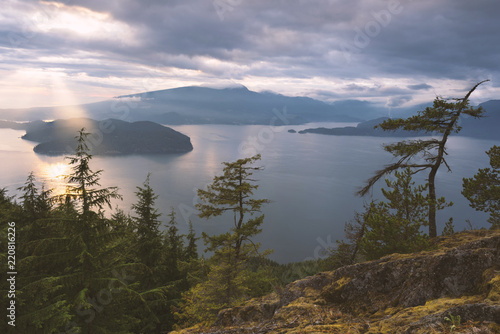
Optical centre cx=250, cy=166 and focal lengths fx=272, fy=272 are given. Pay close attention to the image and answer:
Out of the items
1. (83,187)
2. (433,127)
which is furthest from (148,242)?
A: (433,127)

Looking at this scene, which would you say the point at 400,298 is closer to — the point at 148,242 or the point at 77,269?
the point at 77,269

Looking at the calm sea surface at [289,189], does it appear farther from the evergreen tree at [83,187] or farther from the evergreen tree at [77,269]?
the evergreen tree at [83,187]

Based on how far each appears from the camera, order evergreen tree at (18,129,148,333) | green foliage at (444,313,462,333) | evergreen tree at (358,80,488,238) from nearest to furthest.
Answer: green foliage at (444,313,462,333)
evergreen tree at (18,129,148,333)
evergreen tree at (358,80,488,238)

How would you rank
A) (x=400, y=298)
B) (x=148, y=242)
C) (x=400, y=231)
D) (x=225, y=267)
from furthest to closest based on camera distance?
(x=148, y=242) < (x=225, y=267) < (x=400, y=231) < (x=400, y=298)

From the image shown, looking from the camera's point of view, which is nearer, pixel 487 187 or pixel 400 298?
pixel 400 298

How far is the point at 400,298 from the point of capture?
6.47m

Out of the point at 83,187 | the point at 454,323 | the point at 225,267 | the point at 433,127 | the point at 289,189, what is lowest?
the point at 289,189

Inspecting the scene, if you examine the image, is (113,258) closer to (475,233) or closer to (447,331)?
(447,331)

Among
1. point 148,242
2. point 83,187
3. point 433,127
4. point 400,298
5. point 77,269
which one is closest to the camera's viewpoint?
point 400,298

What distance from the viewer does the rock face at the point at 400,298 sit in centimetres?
448

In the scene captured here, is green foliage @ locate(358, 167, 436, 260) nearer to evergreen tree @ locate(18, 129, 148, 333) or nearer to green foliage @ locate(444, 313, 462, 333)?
green foliage @ locate(444, 313, 462, 333)

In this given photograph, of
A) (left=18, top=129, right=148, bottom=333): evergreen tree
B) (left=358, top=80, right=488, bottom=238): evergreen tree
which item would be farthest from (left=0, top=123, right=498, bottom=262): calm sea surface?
(left=18, top=129, right=148, bottom=333): evergreen tree

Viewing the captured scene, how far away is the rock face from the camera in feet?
14.7

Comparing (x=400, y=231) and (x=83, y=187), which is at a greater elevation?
(x=83, y=187)
